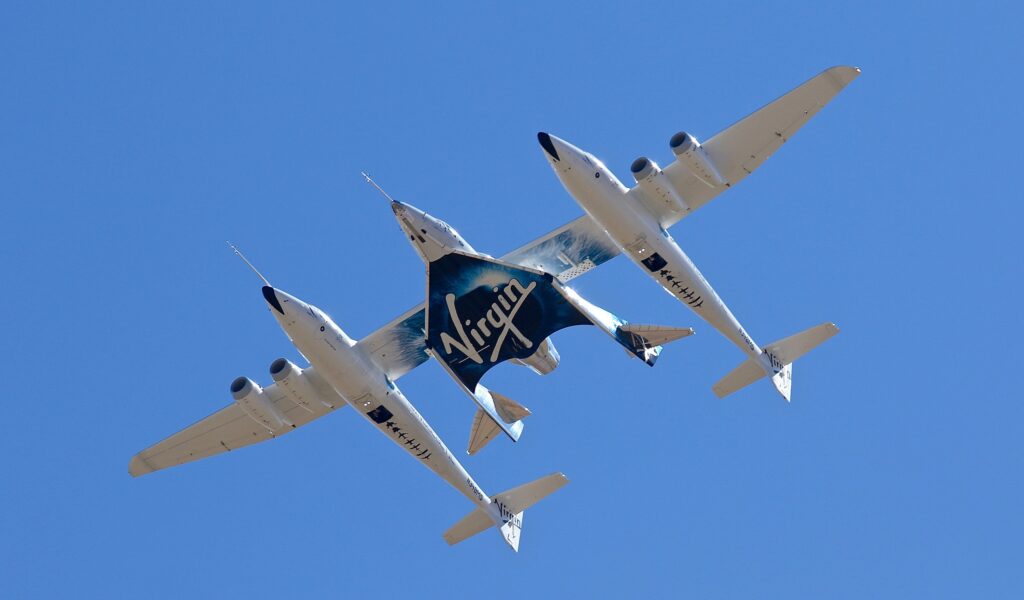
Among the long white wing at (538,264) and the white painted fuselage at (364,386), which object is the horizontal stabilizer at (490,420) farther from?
the long white wing at (538,264)

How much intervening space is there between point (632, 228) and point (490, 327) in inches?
203

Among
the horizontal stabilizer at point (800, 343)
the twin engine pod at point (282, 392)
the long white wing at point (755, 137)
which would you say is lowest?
the horizontal stabilizer at point (800, 343)

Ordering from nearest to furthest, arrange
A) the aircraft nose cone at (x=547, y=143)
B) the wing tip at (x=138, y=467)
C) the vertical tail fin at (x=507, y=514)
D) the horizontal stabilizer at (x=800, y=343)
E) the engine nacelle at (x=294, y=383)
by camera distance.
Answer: the aircraft nose cone at (x=547, y=143) → the engine nacelle at (x=294, y=383) → the vertical tail fin at (x=507, y=514) → the horizontal stabilizer at (x=800, y=343) → the wing tip at (x=138, y=467)

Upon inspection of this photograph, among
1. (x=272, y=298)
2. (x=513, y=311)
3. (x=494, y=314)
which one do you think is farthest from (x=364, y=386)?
(x=513, y=311)

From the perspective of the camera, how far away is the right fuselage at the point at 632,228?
2019 inches

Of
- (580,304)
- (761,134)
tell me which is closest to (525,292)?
(580,304)

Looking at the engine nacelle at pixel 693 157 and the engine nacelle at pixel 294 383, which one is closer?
the engine nacelle at pixel 693 157

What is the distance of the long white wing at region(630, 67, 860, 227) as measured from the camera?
52000 millimetres

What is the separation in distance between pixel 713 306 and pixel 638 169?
5.09 metres

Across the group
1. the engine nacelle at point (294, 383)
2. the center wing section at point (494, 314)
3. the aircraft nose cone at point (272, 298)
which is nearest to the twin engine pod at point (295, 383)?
the engine nacelle at point (294, 383)

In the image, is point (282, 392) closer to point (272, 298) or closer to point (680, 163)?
point (272, 298)

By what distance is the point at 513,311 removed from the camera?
52.5 meters

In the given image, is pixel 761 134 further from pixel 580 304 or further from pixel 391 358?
pixel 391 358

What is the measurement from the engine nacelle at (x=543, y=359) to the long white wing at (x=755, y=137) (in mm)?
5162
